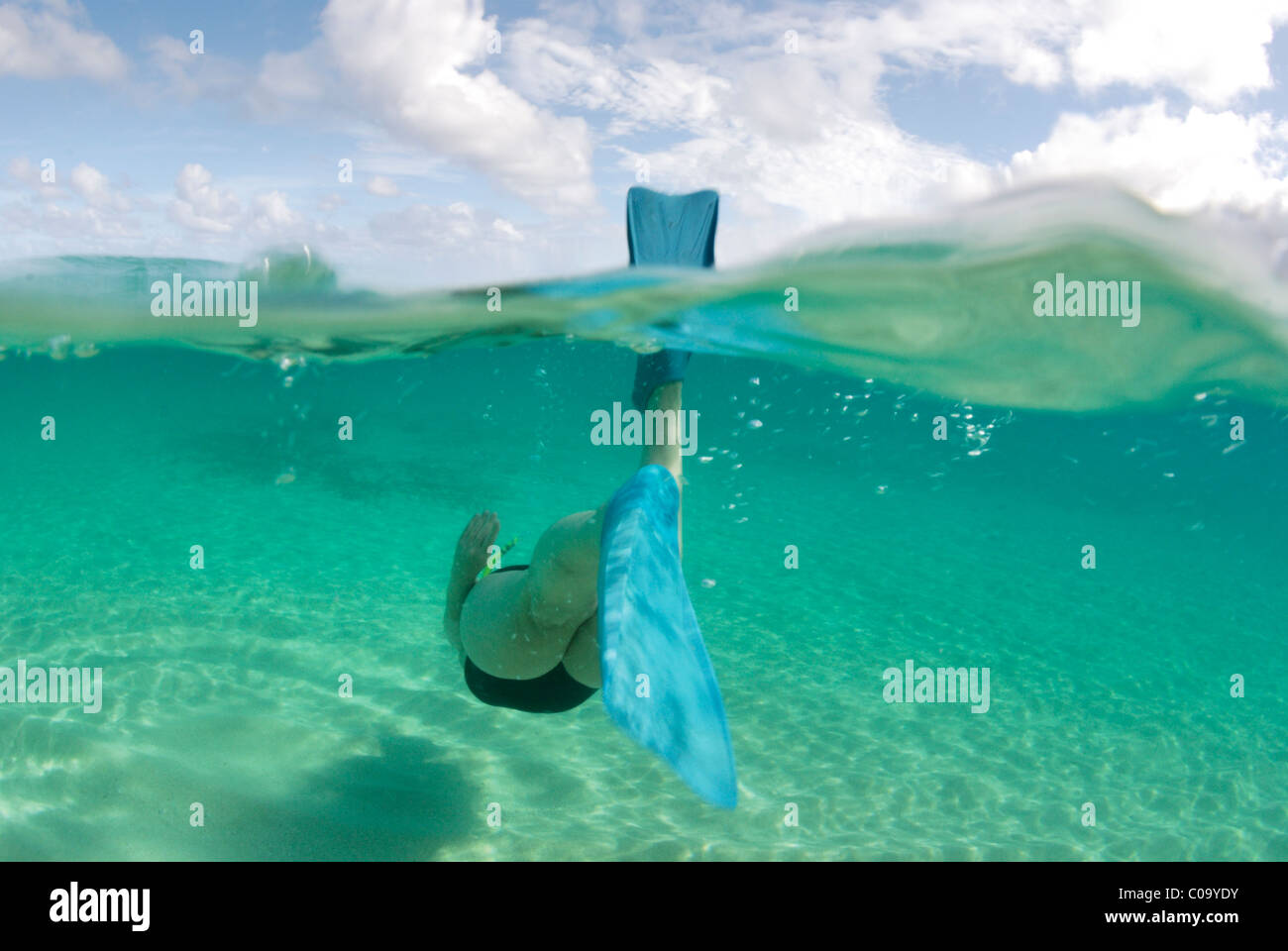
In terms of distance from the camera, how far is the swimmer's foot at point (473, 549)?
5.56m

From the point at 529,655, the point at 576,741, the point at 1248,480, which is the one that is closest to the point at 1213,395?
the point at 576,741

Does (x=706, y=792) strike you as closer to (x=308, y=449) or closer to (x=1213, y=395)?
(x=1213, y=395)

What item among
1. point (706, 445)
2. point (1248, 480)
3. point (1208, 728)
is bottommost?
point (1208, 728)

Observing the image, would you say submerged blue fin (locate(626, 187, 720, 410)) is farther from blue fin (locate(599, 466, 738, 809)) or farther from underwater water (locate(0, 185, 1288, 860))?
blue fin (locate(599, 466, 738, 809))

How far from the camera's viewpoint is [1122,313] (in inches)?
362

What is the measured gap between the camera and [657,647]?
357cm

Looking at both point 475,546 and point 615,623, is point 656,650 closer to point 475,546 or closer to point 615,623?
point 615,623

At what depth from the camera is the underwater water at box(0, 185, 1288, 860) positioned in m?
6.24

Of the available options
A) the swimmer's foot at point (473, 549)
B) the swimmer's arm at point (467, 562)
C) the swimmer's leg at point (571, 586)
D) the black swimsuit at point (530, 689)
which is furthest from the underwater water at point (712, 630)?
the swimmer's foot at point (473, 549)

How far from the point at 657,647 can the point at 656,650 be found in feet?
0.07

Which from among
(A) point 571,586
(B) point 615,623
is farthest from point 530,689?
(B) point 615,623

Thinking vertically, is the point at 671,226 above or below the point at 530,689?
above

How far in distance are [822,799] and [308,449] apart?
40.7 m

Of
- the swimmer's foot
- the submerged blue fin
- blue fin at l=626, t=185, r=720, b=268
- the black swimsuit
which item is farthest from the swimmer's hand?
blue fin at l=626, t=185, r=720, b=268
